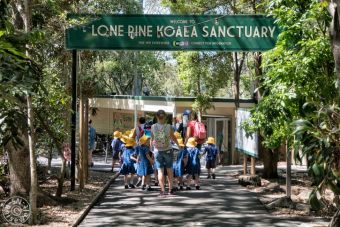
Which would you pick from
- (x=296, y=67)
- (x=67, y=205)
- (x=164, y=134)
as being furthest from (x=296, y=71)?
(x=67, y=205)

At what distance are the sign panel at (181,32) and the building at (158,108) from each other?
26.1 ft

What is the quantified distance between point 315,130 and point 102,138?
28.0 m

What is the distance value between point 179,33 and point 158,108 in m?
15.7

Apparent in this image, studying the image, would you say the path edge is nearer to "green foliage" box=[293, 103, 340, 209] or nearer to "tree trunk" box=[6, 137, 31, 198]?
"tree trunk" box=[6, 137, 31, 198]

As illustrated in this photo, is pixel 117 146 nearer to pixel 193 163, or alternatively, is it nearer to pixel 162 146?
pixel 193 163

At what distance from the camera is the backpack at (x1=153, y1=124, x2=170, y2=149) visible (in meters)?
12.3

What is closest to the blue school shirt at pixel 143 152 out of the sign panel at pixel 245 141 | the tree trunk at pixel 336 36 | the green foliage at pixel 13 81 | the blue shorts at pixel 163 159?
the blue shorts at pixel 163 159

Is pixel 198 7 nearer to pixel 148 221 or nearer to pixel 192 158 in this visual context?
pixel 192 158

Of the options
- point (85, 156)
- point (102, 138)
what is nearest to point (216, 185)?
point (85, 156)

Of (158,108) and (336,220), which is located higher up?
(158,108)

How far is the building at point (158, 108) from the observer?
25406 mm

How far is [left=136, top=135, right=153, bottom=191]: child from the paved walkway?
0.36 meters

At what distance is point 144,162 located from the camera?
1348cm

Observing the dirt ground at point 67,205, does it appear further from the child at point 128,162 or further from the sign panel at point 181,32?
the sign panel at point 181,32
